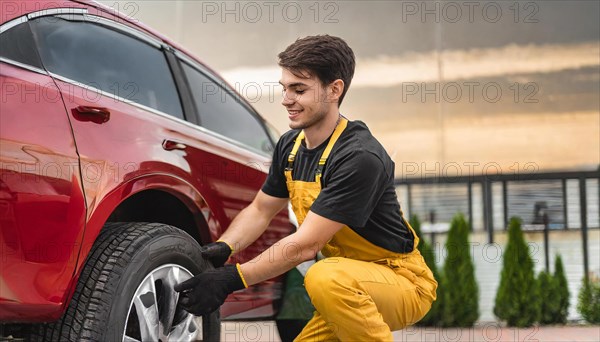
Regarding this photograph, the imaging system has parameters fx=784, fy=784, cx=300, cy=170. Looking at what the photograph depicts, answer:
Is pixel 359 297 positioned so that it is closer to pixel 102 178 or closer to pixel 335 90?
pixel 335 90

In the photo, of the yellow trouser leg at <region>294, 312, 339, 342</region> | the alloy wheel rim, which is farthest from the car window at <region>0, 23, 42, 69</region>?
the yellow trouser leg at <region>294, 312, 339, 342</region>

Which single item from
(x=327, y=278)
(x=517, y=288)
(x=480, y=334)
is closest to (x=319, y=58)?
(x=327, y=278)

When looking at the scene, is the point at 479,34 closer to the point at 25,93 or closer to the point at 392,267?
the point at 392,267

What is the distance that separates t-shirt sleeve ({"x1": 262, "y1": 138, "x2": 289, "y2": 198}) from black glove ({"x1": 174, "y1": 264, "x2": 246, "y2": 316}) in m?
0.55

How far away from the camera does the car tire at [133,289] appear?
246 centimetres

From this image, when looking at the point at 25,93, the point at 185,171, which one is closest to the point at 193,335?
the point at 185,171

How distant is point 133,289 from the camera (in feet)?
8.48

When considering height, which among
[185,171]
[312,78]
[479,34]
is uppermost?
[479,34]

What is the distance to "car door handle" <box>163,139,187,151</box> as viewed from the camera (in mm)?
2932

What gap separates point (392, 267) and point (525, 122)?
633 cm

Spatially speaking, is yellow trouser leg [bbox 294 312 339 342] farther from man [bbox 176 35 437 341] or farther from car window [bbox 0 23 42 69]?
car window [bbox 0 23 42 69]

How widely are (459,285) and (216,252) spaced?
16.9ft

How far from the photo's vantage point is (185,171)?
3029 mm

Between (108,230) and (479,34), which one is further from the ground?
(479,34)
